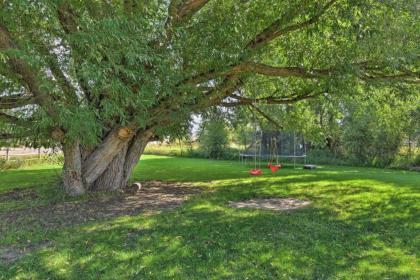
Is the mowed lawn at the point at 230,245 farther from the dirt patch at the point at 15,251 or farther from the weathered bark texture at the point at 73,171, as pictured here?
the weathered bark texture at the point at 73,171

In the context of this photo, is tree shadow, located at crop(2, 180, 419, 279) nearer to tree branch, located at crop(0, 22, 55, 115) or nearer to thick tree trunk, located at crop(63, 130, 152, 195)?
tree branch, located at crop(0, 22, 55, 115)

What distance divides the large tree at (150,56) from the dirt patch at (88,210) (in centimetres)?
87

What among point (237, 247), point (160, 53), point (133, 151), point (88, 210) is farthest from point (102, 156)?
point (237, 247)

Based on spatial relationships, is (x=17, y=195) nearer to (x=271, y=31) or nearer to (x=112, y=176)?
(x=112, y=176)

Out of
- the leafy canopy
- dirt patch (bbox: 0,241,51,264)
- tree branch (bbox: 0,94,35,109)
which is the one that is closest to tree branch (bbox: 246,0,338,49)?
the leafy canopy

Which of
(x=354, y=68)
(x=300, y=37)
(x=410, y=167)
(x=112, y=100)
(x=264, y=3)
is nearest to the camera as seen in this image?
(x=112, y=100)

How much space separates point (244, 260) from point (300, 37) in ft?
16.9

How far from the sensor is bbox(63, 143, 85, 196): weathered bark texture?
7306mm

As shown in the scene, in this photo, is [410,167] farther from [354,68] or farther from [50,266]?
[50,266]

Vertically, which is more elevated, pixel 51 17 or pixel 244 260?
pixel 51 17

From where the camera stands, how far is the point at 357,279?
3537 millimetres

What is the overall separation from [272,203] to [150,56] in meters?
4.10

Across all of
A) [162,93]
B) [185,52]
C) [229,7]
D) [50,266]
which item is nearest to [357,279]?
[50,266]

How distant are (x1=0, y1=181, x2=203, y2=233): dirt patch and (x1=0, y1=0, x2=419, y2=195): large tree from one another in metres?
0.87
